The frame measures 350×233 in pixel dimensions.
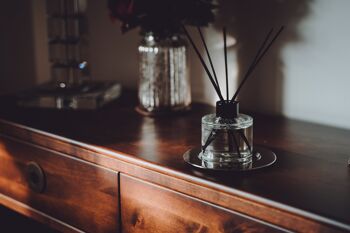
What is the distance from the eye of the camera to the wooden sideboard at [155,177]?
567 mm

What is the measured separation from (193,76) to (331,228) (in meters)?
0.62

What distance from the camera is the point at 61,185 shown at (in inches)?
32.8

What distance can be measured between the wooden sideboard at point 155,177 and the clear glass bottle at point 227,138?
0.12 ft

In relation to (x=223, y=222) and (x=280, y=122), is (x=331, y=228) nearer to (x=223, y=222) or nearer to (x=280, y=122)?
(x=223, y=222)

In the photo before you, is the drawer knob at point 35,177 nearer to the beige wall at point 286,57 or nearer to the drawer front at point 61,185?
the drawer front at point 61,185

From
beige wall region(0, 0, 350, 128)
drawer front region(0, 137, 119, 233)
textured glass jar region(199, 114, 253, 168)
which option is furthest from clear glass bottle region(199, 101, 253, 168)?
beige wall region(0, 0, 350, 128)

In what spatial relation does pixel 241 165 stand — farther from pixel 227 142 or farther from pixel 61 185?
pixel 61 185

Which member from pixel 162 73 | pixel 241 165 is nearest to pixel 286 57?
pixel 162 73

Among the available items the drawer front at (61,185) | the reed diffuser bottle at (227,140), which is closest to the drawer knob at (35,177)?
the drawer front at (61,185)

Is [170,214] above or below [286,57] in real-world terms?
below

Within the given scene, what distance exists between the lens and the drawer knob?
863mm

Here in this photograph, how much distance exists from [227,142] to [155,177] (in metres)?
0.10

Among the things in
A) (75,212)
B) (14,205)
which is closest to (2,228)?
(14,205)

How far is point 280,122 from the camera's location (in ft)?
2.96
